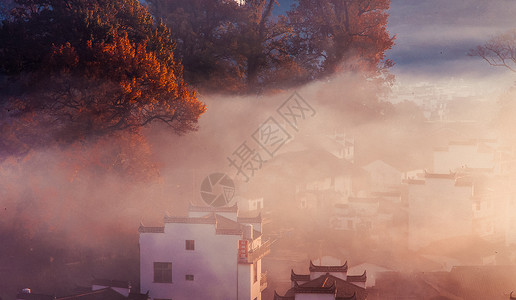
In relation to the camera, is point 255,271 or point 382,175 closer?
point 255,271

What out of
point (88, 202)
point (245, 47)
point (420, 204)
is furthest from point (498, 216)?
point (88, 202)

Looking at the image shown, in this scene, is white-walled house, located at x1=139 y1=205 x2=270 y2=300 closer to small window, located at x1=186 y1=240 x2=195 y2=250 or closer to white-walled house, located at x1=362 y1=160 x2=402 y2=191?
small window, located at x1=186 y1=240 x2=195 y2=250

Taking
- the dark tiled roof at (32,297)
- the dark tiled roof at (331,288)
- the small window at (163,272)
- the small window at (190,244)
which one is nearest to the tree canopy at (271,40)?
the small window at (190,244)

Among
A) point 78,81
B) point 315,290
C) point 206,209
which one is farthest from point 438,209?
point 78,81

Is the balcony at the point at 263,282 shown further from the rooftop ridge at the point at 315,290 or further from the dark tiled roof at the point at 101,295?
the dark tiled roof at the point at 101,295

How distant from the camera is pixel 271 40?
71.8 feet

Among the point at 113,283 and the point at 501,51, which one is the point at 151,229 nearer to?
the point at 113,283

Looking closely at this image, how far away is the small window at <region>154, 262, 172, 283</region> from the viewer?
55.3 feet

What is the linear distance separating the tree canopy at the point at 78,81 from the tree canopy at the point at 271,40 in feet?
10.8

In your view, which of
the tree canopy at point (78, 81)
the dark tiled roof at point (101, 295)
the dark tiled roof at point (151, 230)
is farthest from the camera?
the dark tiled roof at point (151, 230)

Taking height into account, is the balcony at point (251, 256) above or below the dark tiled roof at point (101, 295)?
above

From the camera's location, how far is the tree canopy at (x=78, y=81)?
15.3 metres

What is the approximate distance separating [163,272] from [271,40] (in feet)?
35.0

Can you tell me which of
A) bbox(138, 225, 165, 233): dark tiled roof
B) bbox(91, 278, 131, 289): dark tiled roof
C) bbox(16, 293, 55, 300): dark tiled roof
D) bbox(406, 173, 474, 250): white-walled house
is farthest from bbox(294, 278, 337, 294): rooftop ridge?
bbox(406, 173, 474, 250): white-walled house
